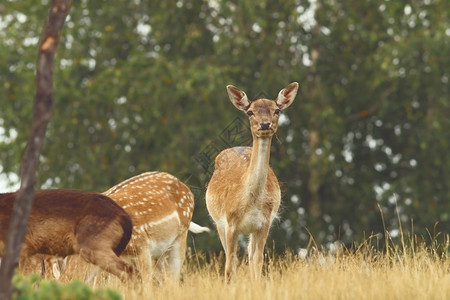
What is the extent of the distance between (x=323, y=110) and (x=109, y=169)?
414 cm

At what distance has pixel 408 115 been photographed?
61.3 feet

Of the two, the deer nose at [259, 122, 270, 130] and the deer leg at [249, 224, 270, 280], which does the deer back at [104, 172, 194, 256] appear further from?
the deer nose at [259, 122, 270, 130]

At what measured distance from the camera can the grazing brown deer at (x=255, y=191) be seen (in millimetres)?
9445

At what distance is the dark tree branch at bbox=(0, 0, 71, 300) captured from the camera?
5.84 meters

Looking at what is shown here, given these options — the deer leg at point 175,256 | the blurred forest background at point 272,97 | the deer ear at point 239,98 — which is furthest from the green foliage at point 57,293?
the blurred forest background at point 272,97

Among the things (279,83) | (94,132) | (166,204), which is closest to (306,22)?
(279,83)

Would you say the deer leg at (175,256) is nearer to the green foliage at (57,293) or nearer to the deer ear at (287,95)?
the deer ear at (287,95)

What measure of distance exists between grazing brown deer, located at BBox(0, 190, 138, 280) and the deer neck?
1.96m

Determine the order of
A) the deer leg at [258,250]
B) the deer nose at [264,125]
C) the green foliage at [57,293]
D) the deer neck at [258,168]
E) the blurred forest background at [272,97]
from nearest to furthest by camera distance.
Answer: the green foliage at [57,293]
the deer nose at [264,125]
the deer neck at [258,168]
the deer leg at [258,250]
the blurred forest background at [272,97]

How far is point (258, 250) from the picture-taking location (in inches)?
382

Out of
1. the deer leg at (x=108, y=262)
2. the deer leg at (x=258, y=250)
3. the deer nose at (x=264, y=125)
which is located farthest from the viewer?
the deer leg at (x=258, y=250)

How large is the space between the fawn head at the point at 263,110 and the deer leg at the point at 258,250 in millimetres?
1018

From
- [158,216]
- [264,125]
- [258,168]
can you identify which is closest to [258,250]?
Result: [258,168]

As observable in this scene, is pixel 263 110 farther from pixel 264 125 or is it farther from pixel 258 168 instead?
pixel 258 168
